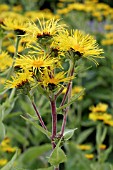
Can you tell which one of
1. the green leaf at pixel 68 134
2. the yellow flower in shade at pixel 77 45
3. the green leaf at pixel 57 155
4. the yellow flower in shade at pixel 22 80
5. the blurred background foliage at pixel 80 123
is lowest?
the blurred background foliage at pixel 80 123

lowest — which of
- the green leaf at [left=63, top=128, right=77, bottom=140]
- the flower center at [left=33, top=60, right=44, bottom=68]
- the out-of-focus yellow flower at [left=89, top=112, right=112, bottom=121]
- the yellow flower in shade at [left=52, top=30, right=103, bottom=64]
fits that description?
the out-of-focus yellow flower at [left=89, top=112, right=112, bottom=121]

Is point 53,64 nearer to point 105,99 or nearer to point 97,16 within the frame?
point 105,99

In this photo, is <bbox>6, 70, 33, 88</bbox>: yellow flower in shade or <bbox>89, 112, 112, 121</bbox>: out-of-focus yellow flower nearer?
<bbox>6, 70, 33, 88</bbox>: yellow flower in shade

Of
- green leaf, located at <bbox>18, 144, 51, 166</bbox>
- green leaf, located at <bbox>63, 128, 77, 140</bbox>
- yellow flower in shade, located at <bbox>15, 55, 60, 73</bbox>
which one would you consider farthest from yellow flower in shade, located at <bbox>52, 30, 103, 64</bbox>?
green leaf, located at <bbox>18, 144, 51, 166</bbox>

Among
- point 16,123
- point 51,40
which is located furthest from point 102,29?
point 51,40

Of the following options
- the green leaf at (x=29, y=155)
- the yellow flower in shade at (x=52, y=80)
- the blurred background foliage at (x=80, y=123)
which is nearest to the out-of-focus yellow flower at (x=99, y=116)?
the blurred background foliage at (x=80, y=123)

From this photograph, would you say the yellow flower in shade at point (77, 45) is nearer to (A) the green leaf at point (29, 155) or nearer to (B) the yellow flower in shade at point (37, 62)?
(B) the yellow flower in shade at point (37, 62)

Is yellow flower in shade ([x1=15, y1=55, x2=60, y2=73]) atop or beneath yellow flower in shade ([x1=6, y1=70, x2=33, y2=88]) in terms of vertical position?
atop

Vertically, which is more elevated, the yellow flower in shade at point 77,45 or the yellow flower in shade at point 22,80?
the yellow flower in shade at point 77,45

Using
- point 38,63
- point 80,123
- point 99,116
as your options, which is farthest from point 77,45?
point 80,123

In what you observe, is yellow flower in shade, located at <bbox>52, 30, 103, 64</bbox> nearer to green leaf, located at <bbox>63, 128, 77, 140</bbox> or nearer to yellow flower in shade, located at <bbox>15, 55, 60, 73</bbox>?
yellow flower in shade, located at <bbox>15, 55, 60, 73</bbox>

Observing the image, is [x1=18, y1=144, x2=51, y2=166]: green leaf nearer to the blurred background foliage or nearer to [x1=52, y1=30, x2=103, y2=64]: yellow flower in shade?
the blurred background foliage
